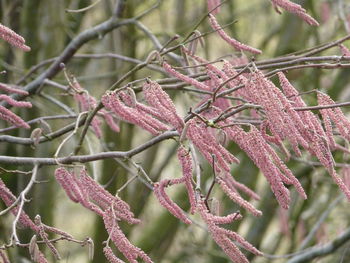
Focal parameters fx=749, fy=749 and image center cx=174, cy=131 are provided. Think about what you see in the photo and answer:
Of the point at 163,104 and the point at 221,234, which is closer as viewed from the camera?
the point at 221,234

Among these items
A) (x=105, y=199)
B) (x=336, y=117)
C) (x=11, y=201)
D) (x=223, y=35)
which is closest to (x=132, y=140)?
(x=223, y=35)

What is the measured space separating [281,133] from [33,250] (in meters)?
0.75

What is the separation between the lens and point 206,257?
6.04 m

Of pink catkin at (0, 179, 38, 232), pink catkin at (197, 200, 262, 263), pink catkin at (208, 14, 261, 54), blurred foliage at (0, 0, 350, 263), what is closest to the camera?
pink catkin at (197, 200, 262, 263)

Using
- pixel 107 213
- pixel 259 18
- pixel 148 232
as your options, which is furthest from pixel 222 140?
pixel 259 18

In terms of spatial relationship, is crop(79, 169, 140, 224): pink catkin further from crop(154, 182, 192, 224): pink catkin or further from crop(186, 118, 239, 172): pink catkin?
crop(186, 118, 239, 172): pink catkin

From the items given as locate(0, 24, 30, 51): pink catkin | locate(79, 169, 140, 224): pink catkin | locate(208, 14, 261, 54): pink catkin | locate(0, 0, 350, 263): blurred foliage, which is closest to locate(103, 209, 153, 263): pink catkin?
locate(79, 169, 140, 224): pink catkin

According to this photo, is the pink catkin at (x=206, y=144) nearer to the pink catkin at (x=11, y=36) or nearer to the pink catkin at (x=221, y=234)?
the pink catkin at (x=221, y=234)

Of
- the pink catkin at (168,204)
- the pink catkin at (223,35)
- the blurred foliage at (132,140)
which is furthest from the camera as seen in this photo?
the blurred foliage at (132,140)

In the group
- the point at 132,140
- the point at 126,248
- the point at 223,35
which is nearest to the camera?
the point at 126,248

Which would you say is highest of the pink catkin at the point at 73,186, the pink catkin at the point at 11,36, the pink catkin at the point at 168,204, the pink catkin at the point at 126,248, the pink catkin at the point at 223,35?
the pink catkin at the point at 223,35

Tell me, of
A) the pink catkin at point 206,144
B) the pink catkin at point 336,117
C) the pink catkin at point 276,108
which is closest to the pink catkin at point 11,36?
the pink catkin at point 206,144

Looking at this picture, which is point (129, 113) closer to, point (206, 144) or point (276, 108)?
point (206, 144)

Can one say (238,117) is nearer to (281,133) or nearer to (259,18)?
(281,133)
